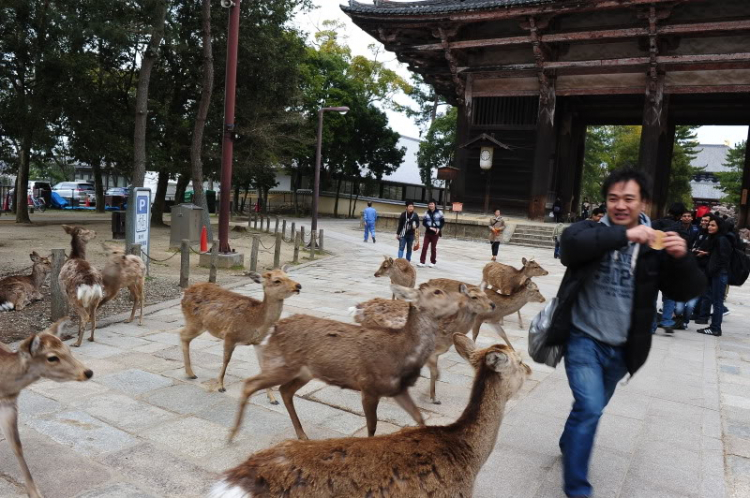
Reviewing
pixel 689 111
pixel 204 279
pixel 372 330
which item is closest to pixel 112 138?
pixel 204 279

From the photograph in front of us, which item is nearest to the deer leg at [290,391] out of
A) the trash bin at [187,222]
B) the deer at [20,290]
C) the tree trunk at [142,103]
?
the deer at [20,290]

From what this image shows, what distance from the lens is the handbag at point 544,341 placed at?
127 inches

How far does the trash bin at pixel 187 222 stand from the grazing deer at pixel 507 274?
8.94 m

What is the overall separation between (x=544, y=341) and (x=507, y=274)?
5886mm

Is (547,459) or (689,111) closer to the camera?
(547,459)

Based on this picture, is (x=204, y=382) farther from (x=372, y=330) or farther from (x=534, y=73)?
(x=534, y=73)

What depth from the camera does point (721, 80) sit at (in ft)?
61.6

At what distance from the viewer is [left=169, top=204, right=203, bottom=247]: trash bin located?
1495 centimetres

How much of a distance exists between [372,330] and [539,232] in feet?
60.7

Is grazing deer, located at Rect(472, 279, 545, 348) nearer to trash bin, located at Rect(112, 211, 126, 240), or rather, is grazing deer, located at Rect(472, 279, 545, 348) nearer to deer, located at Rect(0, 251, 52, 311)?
deer, located at Rect(0, 251, 52, 311)

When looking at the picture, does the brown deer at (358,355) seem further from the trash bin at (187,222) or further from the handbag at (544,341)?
the trash bin at (187,222)

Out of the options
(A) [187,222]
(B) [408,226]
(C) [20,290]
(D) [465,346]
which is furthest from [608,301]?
(A) [187,222]

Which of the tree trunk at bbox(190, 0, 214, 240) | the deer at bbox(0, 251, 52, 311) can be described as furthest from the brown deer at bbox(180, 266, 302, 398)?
the tree trunk at bbox(190, 0, 214, 240)

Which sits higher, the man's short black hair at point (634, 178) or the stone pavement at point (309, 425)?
the man's short black hair at point (634, 178)
